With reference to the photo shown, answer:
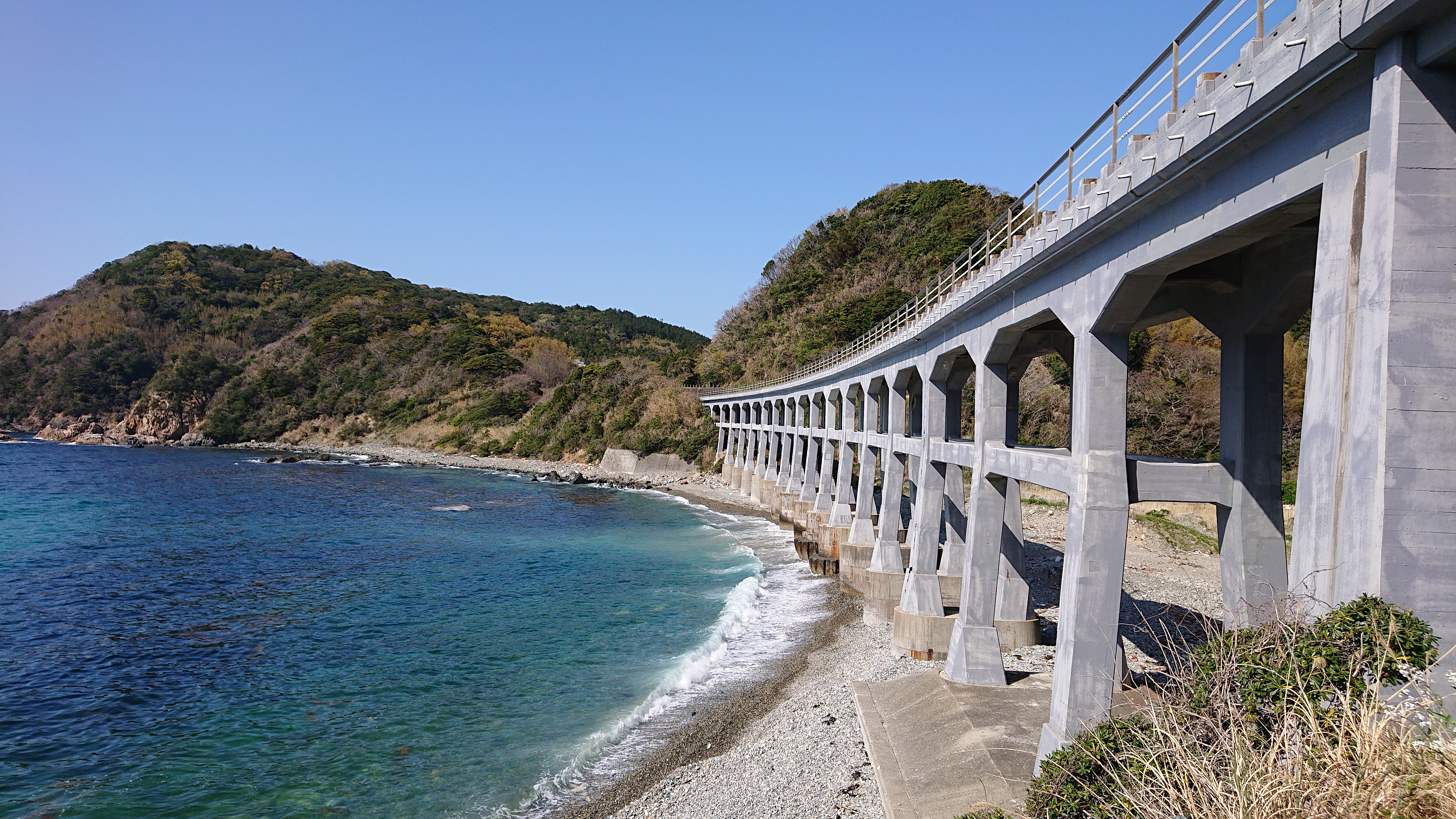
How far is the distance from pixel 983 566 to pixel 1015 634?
3347 millimetres

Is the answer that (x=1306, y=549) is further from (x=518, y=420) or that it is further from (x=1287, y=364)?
(x=518, y=420)

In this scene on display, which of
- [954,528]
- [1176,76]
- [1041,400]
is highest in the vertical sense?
[1176,76]

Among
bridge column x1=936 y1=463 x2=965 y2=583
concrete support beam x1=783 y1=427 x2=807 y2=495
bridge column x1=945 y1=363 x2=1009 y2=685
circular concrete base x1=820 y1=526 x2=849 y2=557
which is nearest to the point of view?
Answer: bridge column x1=945 y1=363 x2=1009 y2=685

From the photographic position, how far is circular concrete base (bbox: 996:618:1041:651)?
16.0 meters

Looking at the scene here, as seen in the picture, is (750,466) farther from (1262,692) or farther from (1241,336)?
(1262,692)

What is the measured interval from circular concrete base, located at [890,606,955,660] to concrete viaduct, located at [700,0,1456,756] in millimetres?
43

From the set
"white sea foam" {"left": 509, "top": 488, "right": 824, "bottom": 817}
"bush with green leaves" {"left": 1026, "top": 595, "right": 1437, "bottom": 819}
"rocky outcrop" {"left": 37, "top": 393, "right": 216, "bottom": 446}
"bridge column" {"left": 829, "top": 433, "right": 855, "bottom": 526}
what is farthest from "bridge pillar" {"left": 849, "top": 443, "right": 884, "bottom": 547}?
"rocky outcrop" {"left": 37, "top": 393, "right": 216, "bottom": 446}

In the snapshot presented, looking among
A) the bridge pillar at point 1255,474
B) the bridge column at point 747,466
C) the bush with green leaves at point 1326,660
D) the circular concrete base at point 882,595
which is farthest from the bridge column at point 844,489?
the bush with green leaves at point 1326,660

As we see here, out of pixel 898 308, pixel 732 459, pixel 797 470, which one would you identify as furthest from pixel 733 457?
pixel 797 470

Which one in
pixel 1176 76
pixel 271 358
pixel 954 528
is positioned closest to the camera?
pixel 1176 76

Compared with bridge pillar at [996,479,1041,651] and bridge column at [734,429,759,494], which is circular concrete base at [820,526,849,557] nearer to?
bridge pillar at [996,479,1041,651]

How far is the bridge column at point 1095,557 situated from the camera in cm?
951

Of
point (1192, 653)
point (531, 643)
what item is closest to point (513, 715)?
point (531, 643)

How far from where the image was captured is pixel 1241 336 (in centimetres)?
1023
